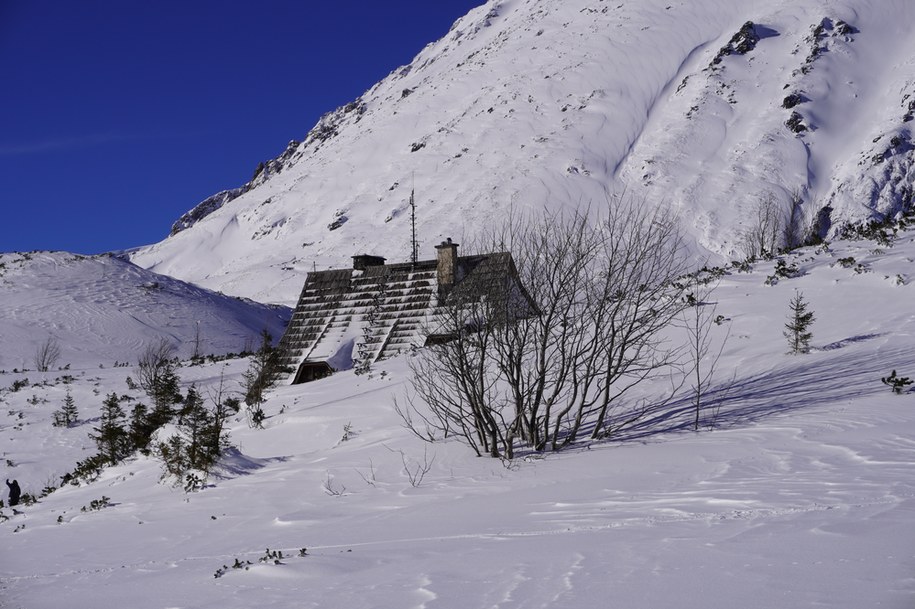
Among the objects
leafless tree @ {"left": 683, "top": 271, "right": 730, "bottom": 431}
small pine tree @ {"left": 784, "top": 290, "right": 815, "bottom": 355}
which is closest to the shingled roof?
leafless tree @ {"left": 683, "top": 271, "right": 730, "bottom": 431}

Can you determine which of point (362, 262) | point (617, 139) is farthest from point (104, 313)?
point (617, 139)

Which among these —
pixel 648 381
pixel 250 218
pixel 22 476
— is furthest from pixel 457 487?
pixel 250 218

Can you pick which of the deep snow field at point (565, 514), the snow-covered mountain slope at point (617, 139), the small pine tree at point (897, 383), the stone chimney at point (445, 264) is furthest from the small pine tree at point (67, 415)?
the snow-covered mountain slope at point (617, 139)

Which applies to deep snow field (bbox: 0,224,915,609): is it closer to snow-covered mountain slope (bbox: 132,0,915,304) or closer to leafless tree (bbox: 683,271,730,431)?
leafless tree (bbox: 683,271,730,431)

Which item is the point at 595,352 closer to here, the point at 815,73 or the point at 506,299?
the point at 506,299

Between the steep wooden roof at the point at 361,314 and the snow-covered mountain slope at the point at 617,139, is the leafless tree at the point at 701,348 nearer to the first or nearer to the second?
the steep wooden roof at the point at 361,314

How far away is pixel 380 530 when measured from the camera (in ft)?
22.7

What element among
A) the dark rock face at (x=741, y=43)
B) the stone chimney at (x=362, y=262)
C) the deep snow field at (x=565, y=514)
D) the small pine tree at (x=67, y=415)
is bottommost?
the deep snow field at (x=565, y=514)

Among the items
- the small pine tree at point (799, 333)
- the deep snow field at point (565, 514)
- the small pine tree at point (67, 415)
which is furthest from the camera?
the small pine tree at point (67, 415)

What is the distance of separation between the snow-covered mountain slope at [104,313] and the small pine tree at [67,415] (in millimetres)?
15487

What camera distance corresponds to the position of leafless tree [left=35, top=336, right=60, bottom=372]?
116 ft

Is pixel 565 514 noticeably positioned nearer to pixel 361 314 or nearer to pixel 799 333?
pixel 799 333

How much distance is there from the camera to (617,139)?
3996 inches

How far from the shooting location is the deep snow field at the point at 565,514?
451 centimetres
